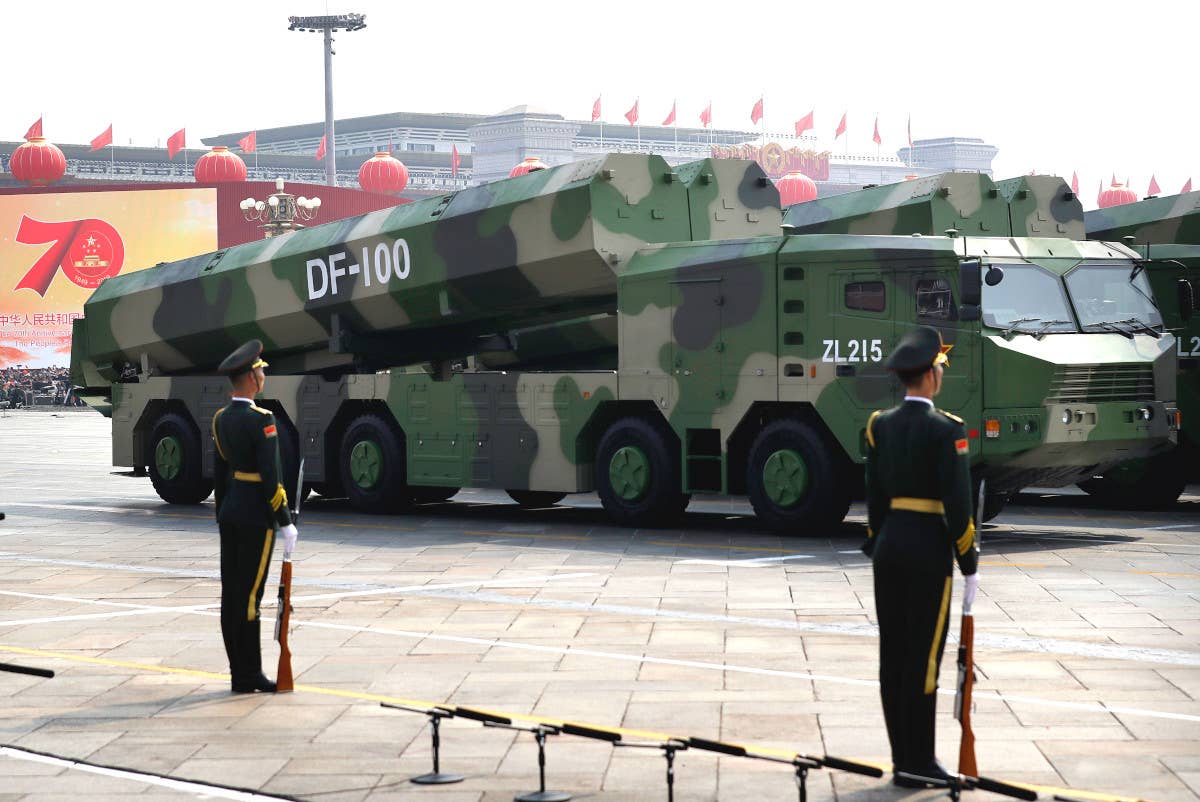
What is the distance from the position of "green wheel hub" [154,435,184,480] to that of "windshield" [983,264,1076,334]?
1053cm

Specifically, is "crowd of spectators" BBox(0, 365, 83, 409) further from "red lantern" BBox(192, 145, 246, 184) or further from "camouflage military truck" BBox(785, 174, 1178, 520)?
"camouflage military truck" BBox(785, 174, 1178, 520)

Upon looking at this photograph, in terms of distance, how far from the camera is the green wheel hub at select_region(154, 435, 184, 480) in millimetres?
22172

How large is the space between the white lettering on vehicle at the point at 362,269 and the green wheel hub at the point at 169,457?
114 inches

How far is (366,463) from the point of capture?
66.9 feet

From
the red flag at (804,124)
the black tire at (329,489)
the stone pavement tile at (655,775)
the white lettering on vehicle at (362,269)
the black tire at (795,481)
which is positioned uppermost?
the red flag at (804,124)

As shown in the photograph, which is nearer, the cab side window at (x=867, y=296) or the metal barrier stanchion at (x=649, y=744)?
the metal barrier stanchion at (x=649, y=744)

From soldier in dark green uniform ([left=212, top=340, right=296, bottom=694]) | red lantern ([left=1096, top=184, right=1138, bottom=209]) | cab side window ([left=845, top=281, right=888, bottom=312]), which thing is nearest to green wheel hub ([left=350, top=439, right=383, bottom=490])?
cab side window ([left=845, top=281, right=888, bottom=312])

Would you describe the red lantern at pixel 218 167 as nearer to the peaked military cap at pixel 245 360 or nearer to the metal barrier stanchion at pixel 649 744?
the peaked military cap at pixel 245 360

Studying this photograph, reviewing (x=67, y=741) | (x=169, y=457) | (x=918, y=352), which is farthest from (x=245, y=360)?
(x=169, y=457)

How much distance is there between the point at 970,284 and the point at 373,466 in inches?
303

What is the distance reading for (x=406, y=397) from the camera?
65.2 feet

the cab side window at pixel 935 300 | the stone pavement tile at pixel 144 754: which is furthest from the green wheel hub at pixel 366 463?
the stone pavement tile at pixel 144 754

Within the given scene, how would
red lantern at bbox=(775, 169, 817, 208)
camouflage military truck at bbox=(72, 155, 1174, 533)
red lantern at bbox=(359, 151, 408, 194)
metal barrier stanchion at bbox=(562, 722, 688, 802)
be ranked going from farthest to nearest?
red lantern at bbox=(775, 169, 817, 208)
red lantern at bbox=(359, 151, 408, 194)
camouflage military truck at bbox=(72, 155, 1174, 533)
metal barrier stanchion at bbox=(562, 722, 688, 802)

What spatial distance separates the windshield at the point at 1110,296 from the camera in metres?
16.4
